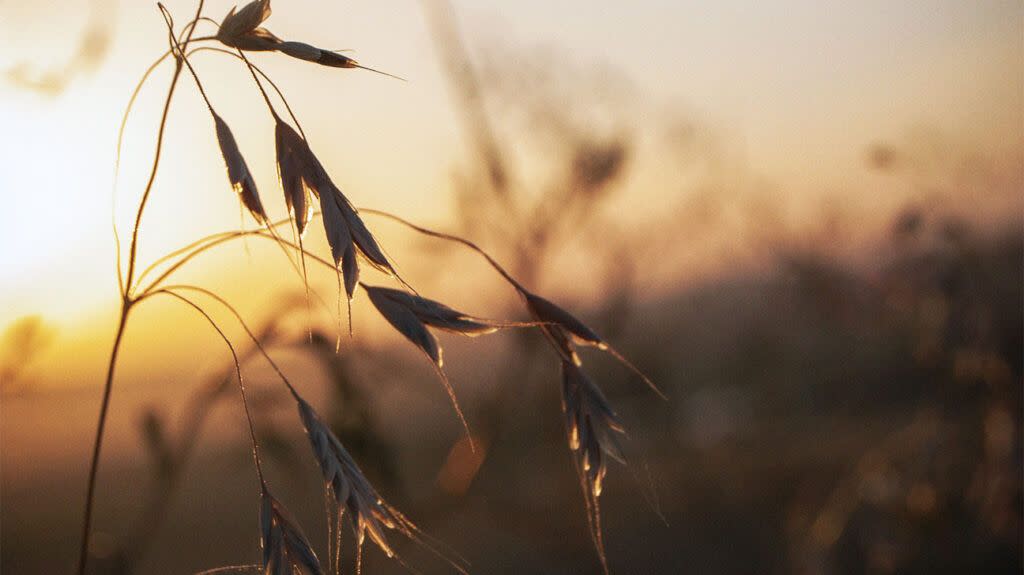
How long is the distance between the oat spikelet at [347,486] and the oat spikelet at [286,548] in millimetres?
52

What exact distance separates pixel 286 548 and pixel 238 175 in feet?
0.95

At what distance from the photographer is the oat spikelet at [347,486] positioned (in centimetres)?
65

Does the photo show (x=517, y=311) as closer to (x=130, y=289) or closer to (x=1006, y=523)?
(x=130, y=289)

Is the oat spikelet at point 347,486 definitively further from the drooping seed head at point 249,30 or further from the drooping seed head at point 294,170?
the drooping seed head at point 249,30

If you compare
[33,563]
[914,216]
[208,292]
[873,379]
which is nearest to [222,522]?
[33,563]

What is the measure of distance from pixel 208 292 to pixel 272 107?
0.64 feet

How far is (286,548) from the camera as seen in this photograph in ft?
2.22

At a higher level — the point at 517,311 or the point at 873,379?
the point at 517,311

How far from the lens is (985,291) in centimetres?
240

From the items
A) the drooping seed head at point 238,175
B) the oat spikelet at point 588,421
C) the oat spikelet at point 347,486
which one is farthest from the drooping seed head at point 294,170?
the oat spikelet at point 588,421

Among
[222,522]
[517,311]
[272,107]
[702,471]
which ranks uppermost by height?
[272,107]

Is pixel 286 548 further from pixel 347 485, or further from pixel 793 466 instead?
pixel 793 466

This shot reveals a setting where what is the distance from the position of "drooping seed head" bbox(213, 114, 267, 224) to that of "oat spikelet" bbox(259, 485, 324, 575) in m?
0.22

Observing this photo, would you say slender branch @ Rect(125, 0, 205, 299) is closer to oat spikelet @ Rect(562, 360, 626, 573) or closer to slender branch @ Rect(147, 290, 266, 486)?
slender branch @ Rect(147, 290, 266, 486)
